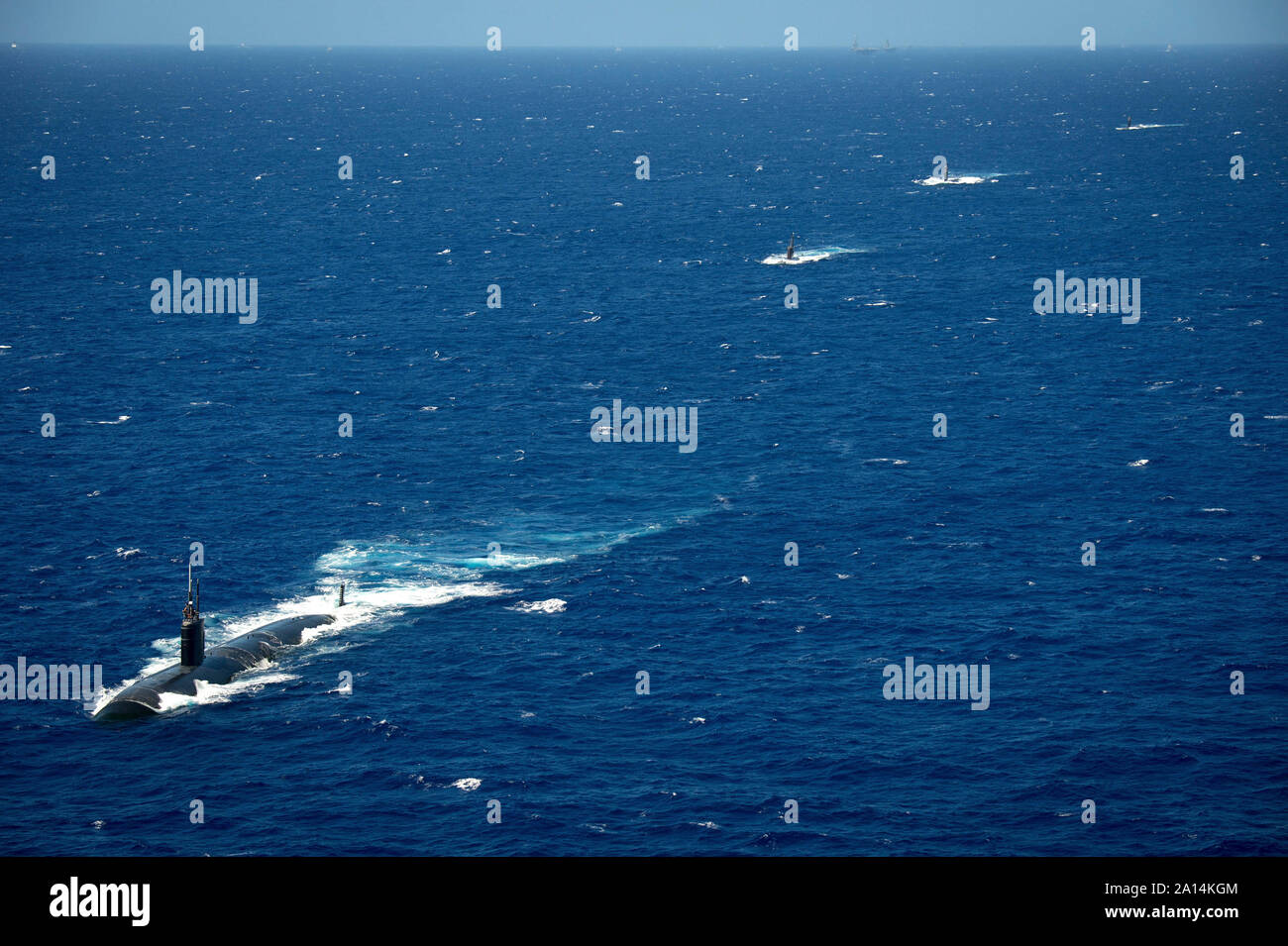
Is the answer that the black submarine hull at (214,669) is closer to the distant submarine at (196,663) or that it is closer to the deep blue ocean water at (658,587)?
the distant submarine at (196,663)

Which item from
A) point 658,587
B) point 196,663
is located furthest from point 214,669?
point 658,587

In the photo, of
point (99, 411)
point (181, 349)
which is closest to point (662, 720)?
point (99, 411)

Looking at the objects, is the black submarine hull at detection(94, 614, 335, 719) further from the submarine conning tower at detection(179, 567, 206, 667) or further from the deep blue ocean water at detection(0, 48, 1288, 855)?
the deep blue ocean water at detection(0, 48, 1288, 855)

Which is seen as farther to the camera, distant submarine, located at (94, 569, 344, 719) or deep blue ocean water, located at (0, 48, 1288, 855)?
distant submarine, located at (94, 569, 344, 719)

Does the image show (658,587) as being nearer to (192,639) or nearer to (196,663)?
(196,663)

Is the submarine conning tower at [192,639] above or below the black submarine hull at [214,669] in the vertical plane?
above

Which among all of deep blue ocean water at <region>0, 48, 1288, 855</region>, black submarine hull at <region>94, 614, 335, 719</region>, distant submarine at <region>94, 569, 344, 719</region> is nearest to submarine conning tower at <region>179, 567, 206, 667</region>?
distant submarine at <region>94, 569, 344, 719</region>

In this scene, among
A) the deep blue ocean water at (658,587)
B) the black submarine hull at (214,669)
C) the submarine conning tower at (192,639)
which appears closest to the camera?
the deep blue ocean water at (658,587)

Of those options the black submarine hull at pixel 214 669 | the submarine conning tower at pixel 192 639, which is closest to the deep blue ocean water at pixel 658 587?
the black submarine hull at pixel 214 669
